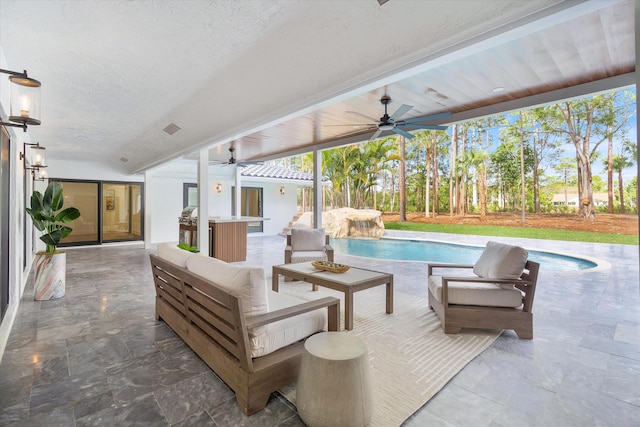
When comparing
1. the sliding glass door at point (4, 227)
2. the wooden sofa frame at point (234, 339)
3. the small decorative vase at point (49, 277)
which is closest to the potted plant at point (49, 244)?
the small decorative vase at point (49, 277)

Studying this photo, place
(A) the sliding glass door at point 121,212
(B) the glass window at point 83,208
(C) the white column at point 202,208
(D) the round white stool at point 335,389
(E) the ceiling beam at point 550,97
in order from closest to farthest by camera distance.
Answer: (D) the round white stool at point 335,389
(E) the ceiling beam at point 550,97
(C) the white column at point 202,208
(B) the glass window at point 83,208
(A) the sliding glass door at point 121,212

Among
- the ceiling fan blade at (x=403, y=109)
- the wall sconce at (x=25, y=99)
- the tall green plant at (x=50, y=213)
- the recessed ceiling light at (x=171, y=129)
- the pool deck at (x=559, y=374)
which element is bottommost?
the pool deck at (x=559, y=374)

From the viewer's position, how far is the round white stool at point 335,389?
Answer: 1.77 meters

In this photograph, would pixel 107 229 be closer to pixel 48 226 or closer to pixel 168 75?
pixel 48 226

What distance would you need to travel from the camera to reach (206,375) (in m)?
2.49

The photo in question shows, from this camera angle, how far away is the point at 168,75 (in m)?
3.64

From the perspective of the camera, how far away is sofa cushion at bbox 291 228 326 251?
5988mm

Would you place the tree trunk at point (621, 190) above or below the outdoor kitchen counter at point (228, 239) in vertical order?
above

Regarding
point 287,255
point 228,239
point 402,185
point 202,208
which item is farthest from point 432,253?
point 402,185

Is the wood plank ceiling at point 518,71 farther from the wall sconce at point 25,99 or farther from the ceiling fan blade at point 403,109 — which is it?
the wall sconce at point 25,99

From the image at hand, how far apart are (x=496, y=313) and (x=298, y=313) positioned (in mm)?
2226

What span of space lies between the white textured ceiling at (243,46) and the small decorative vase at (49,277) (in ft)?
7.68

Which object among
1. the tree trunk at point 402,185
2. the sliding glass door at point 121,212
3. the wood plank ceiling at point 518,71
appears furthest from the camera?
the tree trunk at point 402,185

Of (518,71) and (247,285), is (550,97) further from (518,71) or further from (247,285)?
(247,285)
